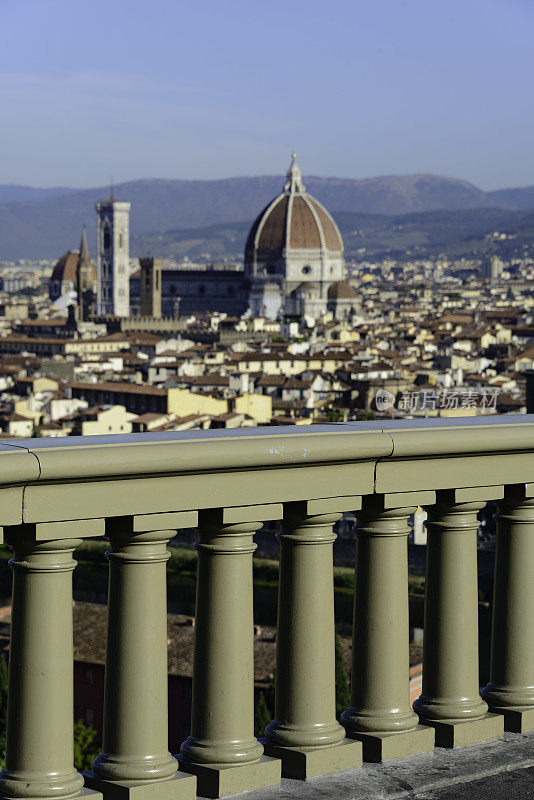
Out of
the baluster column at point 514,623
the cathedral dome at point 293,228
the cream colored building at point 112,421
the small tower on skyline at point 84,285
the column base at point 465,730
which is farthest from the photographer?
the cathedral dome at point 293,228

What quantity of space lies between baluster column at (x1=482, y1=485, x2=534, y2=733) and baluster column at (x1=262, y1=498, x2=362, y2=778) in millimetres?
442

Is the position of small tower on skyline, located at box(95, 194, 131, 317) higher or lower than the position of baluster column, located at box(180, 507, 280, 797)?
higher

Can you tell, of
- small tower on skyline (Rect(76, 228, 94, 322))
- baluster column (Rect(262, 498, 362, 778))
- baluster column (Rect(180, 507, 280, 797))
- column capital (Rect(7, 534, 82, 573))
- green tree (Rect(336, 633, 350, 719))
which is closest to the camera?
column capital (Rect(7, 534, 82, 573))

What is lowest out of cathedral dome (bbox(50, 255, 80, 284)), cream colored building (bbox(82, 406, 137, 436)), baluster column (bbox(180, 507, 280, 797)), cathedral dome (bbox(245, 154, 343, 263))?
cream colored building (bbox(82, 406, 137, 436))

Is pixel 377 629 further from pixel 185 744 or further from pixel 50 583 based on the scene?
pixel 50 583

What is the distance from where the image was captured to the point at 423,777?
3014 millimetres

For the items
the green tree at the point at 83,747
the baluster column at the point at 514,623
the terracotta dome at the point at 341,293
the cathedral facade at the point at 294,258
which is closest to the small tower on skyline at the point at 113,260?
the cathedral facade at the point at 294,258

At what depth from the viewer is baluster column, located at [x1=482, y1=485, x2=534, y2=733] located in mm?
3299

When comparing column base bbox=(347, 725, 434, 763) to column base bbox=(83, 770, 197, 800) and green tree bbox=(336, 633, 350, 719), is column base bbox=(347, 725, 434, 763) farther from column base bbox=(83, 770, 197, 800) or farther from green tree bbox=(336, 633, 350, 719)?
green tree bbox=(336, 633, 350, 719)

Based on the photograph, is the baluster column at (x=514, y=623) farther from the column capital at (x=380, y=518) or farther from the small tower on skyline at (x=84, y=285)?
the small tower on skyline at (x=84, y=285)

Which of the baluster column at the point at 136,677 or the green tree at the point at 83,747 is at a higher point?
the baluster column at the point at 136,677

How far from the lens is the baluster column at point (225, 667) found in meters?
2.88

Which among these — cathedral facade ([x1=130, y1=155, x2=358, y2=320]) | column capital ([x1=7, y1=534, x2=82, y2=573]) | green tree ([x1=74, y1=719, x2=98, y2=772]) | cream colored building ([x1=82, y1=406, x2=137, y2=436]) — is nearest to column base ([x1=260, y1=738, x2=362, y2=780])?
column capital ([x1=7, y1=534, x2=82, y2=573])

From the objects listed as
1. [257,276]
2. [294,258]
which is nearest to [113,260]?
[257,276]
